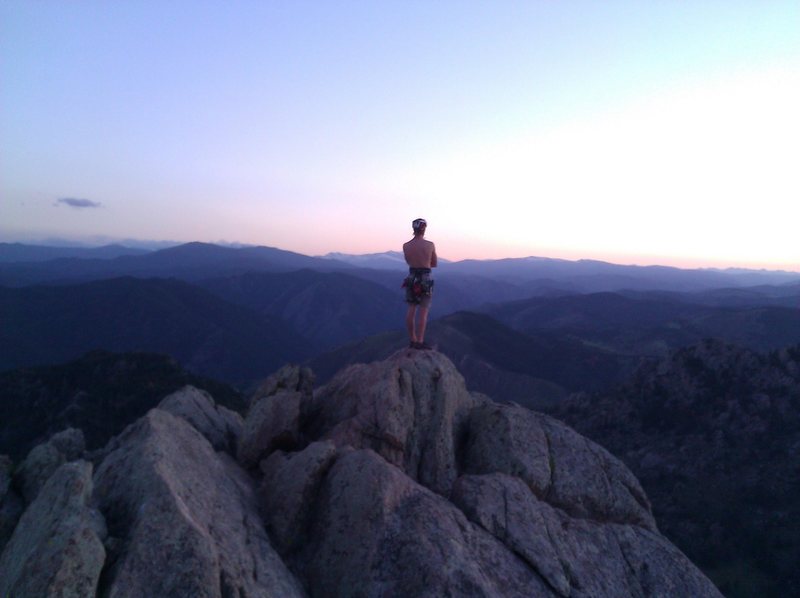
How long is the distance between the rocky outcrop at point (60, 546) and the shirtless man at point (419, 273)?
10494 millimetres

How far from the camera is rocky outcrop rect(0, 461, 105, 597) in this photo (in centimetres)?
773

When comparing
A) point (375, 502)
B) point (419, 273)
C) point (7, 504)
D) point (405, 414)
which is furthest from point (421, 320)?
point (7, 504)

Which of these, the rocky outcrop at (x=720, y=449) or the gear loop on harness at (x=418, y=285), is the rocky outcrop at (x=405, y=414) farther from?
the rocky outcrop at (x=720, y=449)

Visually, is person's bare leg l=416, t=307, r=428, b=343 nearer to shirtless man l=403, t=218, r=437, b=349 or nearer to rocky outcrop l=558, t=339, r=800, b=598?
shirtless man l=403, t=218, r=437, b=349

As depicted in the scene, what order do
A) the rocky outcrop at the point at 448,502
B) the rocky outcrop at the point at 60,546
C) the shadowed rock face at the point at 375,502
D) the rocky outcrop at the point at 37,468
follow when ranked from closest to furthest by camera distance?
the rocky outcrop at the point at 60,546 → the shadowed rock face at the point at 375,502 → the rocky outcrop at the point at 448,502 → the rocky outcrop at the point at 37,468

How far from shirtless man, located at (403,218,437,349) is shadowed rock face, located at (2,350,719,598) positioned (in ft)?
4.78

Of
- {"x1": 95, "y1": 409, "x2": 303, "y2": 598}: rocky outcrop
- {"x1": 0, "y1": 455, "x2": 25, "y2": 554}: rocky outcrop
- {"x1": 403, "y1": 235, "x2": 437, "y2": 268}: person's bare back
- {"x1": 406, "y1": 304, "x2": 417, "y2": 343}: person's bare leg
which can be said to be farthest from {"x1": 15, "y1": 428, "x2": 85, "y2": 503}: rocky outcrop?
{"x1": 403, "y1": 235, "x2": 437, "y2": 268}: person's bare back

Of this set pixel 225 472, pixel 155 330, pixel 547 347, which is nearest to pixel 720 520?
pixel 225 472

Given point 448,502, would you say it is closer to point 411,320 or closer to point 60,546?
point 411,320

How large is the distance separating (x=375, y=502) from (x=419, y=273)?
8.43 metres

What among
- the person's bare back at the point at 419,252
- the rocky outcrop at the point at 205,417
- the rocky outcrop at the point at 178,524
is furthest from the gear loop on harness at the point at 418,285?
the rocky outcrop at the point at 178,524

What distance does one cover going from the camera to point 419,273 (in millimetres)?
17656

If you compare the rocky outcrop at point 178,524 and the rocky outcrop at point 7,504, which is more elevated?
the rocky outcrop at point 178,524

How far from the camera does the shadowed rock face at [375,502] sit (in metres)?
9.46
